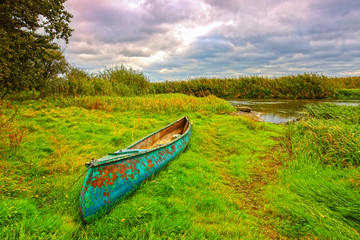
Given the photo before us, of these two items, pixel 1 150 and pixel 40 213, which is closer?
pixel 40 213

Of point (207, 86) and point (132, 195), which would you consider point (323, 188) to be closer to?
point (132, 195)

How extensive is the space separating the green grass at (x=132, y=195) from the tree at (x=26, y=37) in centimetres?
429

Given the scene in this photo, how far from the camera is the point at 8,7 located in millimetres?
9352

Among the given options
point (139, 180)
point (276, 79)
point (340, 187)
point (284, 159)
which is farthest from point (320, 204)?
point (276, 79)

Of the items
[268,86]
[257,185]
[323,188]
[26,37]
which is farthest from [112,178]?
[268,86]

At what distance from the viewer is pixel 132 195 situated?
329 cm

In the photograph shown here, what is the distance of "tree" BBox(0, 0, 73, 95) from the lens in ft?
31.2

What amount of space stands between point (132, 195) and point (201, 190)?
4.37 feet

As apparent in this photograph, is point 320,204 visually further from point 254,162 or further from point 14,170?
point 14,170

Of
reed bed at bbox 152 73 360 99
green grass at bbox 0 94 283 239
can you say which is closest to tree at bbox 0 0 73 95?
green grass at bbox 0 94 283 239

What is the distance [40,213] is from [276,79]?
94.9 feet

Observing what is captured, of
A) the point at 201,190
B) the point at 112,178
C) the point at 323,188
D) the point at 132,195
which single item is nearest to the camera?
the point at 112,178

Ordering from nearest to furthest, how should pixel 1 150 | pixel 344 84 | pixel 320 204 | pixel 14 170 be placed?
pixel 320 204
pixel 14 170
pixel 1 150
pixel 344 84

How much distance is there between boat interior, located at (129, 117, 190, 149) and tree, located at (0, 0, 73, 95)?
27.6 ft
